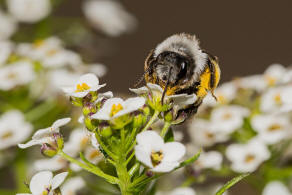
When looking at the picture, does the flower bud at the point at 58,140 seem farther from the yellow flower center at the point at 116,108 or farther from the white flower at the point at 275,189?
the white flower at the point at 275,189

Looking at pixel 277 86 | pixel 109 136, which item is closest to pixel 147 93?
pixel 109 136

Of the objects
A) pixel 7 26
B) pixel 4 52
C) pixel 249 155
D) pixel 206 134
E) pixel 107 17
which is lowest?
pixel 249 155

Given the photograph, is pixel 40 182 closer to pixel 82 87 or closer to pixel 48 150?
pixel 48 150

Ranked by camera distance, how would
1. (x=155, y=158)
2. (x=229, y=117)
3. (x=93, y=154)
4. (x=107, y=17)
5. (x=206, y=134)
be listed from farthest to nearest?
1. (x=107, y=17)
2. (x=206, y=134)
3. (x=229, y=117)
4. (x=93, y=154)
5. (x=155, y=158)

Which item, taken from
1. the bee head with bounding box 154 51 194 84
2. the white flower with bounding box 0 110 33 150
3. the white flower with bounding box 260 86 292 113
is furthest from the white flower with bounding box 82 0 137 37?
the bee head with bounding box 154 51 194 84

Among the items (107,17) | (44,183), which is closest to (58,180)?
(44,183)
